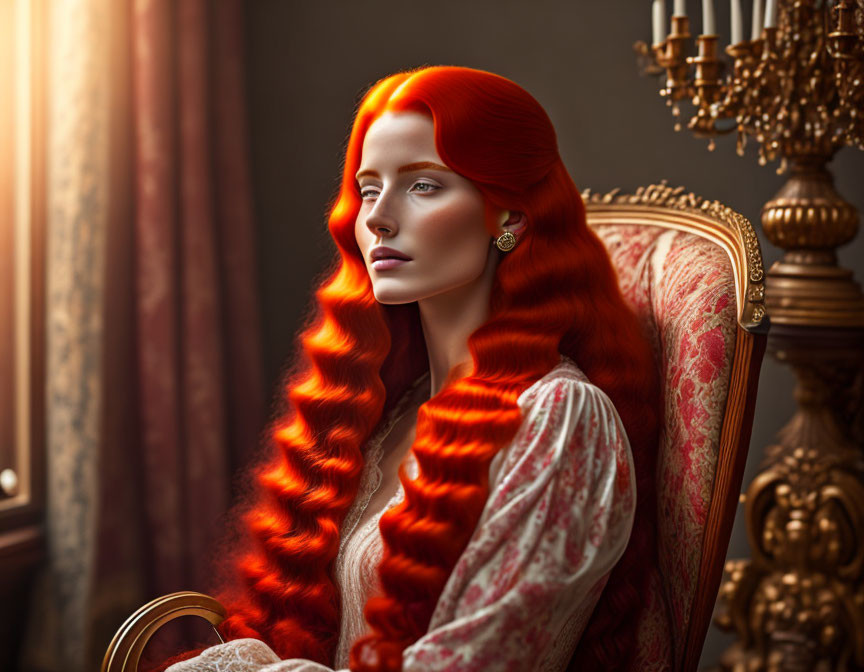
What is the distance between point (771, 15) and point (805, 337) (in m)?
0.60

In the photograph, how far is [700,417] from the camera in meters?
1.33

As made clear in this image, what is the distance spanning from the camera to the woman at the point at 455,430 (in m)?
1.13

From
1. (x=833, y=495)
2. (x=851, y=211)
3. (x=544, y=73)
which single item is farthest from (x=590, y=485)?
(x=544, y=73)

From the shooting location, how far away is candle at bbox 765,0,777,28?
1.65 meters

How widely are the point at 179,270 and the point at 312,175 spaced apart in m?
0.63

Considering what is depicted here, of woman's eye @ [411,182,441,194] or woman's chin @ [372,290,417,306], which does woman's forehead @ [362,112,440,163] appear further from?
woman's chin @ [372,290,417,306]

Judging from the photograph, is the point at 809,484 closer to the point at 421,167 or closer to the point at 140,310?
the point at 421,167

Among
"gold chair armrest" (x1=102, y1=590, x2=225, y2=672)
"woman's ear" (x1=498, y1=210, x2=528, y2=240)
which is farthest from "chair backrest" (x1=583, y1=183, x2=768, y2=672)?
"gold chair armrest" (x1=102, y1=590, x2=225, y2=672)

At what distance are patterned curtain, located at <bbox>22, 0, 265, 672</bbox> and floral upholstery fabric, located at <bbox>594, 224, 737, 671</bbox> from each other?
1.53 meters

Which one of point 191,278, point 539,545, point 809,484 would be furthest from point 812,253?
point 191,278

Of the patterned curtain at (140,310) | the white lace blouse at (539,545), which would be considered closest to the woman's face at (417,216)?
the white lace blouse at (539,545)

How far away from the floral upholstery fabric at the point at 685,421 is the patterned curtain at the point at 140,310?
1.53m

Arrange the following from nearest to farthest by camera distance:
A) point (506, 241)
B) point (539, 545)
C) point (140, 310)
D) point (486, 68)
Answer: point (539, 545)
point (506, 241)
point (140, 310)
point (486, 68)

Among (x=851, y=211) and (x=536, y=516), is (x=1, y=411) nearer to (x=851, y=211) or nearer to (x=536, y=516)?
(x=536, y=516)
